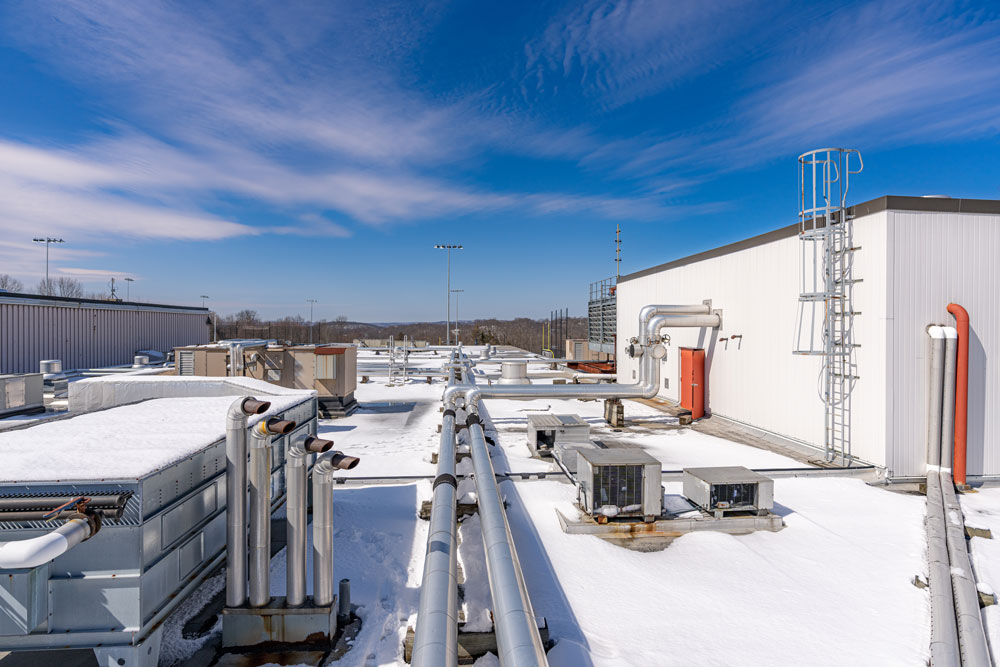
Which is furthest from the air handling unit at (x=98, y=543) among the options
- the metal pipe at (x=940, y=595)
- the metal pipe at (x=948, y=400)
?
the metal pipe at (x=948, y=400)

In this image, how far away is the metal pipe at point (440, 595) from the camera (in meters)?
3.56

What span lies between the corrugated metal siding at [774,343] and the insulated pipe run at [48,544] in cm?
1321

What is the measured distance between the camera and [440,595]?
14.0ft

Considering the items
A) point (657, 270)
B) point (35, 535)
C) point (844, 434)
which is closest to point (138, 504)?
point (35, 535)

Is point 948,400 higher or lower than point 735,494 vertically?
higher

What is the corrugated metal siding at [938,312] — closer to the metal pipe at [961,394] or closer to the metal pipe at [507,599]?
the metal pipe at [961,394]

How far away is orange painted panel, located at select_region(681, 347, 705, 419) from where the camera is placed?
17.5 m

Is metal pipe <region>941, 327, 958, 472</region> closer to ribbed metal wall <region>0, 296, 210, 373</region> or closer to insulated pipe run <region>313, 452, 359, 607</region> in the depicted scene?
insulated pipe run <region>313, 452, 359, 607</region>

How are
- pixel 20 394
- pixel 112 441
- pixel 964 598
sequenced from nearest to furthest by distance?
1. pixel 112 441
2. pixel 964 598
3. pixel 20 394

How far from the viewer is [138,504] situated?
4352 mm

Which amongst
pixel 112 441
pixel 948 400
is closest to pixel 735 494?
pixel 948 400

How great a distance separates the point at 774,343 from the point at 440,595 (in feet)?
42.9

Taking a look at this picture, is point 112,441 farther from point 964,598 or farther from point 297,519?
point 964,598

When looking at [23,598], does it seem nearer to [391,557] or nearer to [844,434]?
[391,557]
